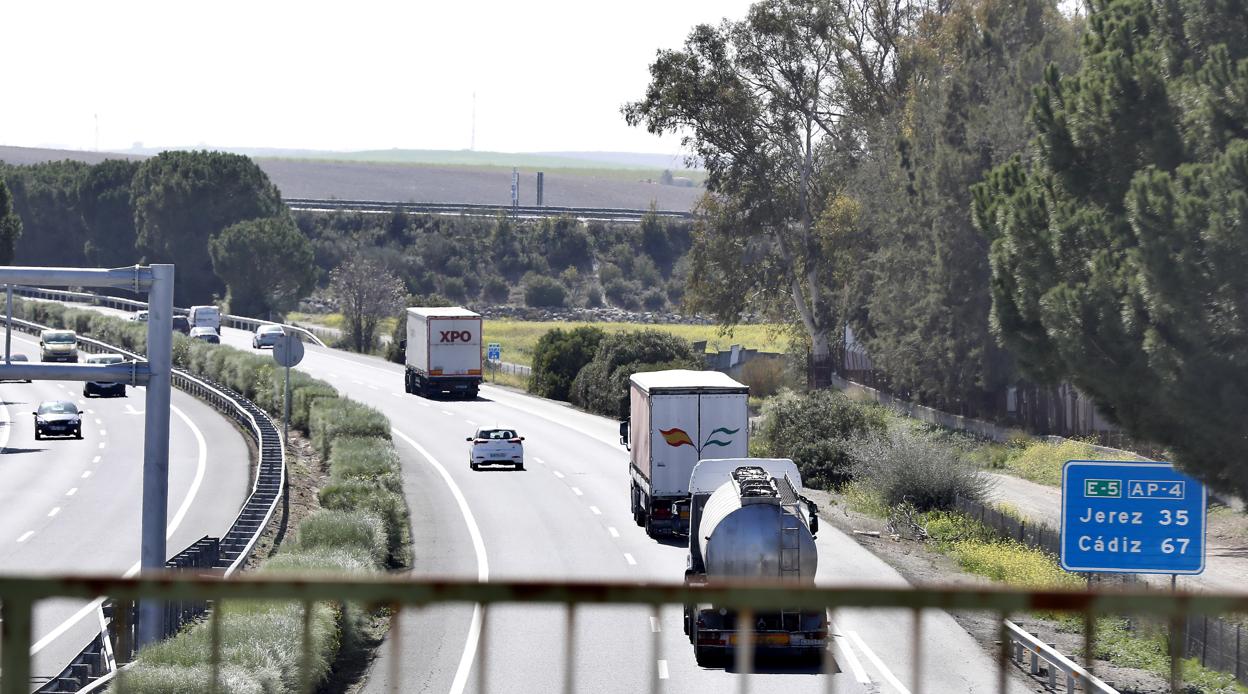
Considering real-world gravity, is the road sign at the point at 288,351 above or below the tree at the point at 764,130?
below

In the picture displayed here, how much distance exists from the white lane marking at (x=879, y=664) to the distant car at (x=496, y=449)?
22901mm

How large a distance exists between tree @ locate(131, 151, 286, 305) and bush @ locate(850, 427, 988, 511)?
95130mm

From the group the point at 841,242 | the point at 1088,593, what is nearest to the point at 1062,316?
the point at 1088,593

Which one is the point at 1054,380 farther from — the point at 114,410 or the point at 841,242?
the point at 114,410

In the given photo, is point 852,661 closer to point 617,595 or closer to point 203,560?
point 203,560

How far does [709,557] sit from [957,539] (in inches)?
515

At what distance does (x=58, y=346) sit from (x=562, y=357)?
27.0 meters

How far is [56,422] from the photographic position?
5256cm

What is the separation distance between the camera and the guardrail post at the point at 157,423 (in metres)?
20.1

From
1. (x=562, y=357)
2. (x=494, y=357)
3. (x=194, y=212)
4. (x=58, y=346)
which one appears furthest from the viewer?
(x=194, y=212)

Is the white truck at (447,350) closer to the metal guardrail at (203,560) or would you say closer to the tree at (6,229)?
the metal guardrail at (203,560)

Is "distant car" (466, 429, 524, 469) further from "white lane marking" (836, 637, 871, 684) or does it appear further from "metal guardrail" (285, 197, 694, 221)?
"metal guardrail" (285, 197, 694, 221)

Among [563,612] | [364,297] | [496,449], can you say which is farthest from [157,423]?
[364,297]

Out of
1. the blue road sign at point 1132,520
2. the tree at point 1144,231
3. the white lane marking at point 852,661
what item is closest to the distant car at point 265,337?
the tree at point 1144,231
